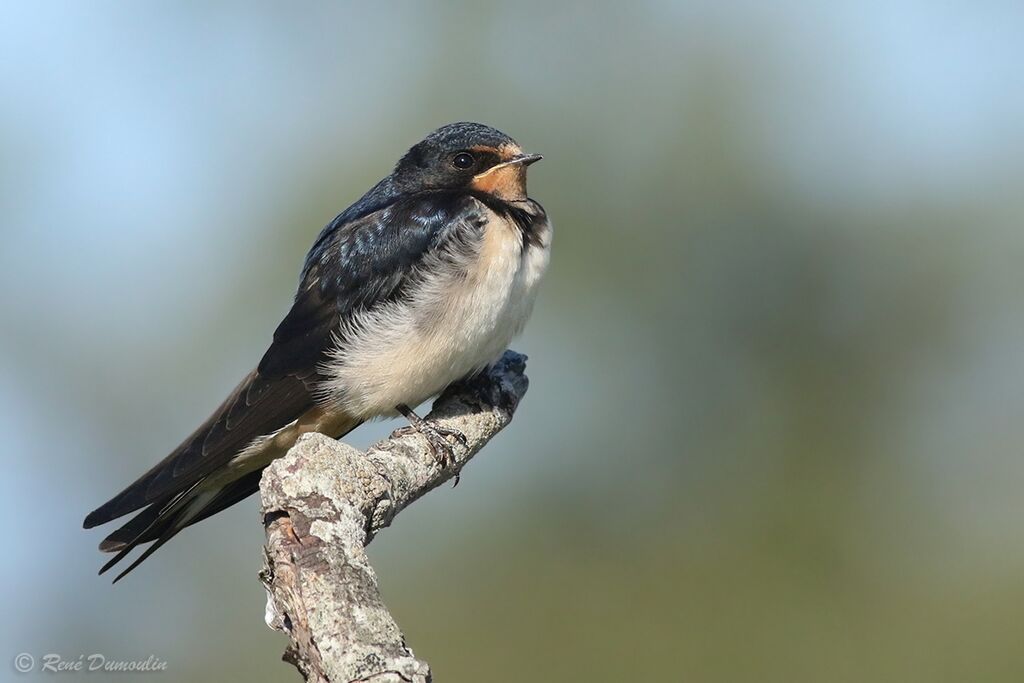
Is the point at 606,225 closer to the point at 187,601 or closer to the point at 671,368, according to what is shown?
the point at 671,368

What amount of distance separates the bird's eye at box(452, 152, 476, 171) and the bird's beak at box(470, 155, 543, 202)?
9cm

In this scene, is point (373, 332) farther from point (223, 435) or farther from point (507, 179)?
point (507, 179)

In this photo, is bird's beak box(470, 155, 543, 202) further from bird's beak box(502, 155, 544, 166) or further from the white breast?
the white breast

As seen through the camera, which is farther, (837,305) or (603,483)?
(837,305)

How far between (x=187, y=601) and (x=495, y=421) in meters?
4.57

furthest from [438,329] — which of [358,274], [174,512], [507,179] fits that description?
[174,512]

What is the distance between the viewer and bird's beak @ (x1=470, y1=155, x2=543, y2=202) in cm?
495

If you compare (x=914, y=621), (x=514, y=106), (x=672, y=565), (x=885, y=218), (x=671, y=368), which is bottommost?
(x=914, y=621)

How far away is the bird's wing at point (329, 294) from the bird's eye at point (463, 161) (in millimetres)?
246

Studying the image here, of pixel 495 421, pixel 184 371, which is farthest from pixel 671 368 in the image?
pixel 495 421

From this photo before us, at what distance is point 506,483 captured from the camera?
928cm

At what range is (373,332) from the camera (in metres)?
4.66

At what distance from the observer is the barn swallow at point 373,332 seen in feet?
14.8

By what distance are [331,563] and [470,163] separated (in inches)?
104
